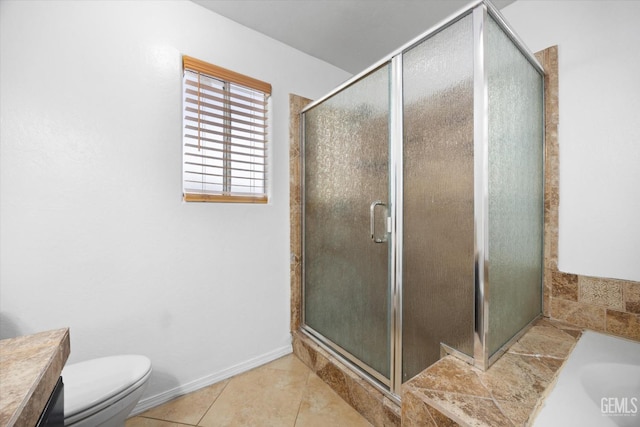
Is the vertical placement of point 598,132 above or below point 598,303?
above

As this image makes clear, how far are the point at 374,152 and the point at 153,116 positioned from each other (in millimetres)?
1273

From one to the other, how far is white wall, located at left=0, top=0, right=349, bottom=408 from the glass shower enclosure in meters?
0.75

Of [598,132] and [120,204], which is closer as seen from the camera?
[598,132]

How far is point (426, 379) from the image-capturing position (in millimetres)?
967

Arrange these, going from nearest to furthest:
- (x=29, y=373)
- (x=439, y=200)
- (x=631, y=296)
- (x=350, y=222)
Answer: (x=29, y=373), (x=439, y=200), (x=631, y=296), (x=350, y=222)

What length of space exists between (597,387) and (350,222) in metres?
1.23

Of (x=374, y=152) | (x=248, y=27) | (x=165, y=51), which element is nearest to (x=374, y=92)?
(x=374, y=152)

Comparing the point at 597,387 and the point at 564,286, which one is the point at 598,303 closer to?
the point at 564,286

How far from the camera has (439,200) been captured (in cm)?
113

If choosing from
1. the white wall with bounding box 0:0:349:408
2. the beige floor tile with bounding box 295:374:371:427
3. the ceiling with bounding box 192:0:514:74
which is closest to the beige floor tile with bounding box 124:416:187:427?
the white wall with bounding box 0:0:349:408

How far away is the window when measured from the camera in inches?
65.1

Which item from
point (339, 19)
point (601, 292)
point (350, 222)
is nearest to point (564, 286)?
point (601, 292)

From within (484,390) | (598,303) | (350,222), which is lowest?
(484,390)

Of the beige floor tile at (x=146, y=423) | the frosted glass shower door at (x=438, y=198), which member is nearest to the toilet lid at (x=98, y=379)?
the beige floor tile at (x=146, y=423)
